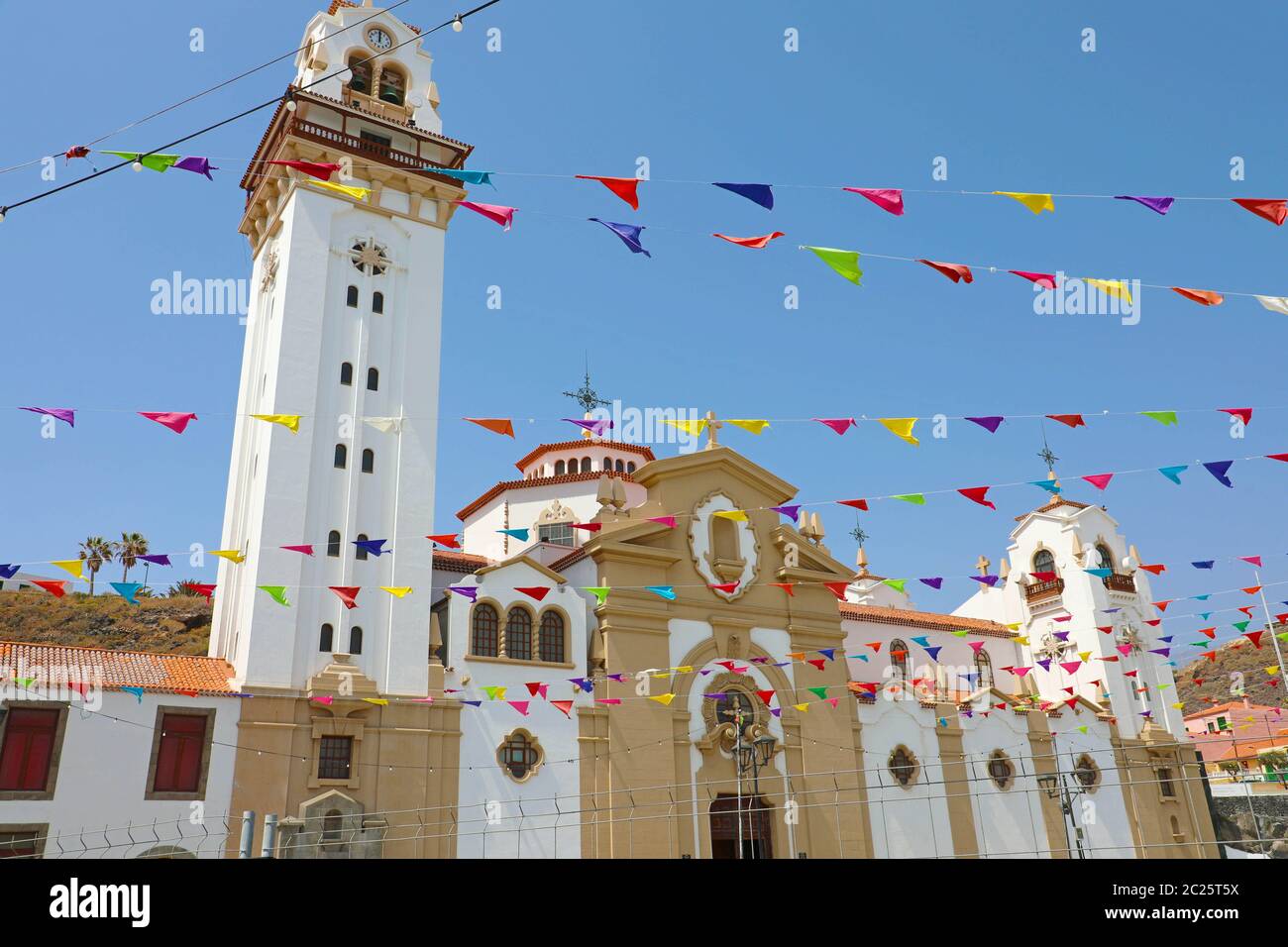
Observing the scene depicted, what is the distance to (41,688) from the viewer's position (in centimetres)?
2205

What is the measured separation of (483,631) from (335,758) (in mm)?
5664

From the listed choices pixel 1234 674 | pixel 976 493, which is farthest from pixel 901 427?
pixel 1234 674

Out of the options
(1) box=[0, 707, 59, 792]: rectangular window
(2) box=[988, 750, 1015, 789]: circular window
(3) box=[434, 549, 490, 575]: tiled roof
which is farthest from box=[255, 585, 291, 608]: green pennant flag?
(2) box=[988, 750, 1015, 789]: circular window

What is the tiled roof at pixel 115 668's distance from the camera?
2273 cm

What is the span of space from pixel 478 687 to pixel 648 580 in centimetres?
698

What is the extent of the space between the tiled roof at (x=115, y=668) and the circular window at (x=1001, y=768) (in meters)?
27.6

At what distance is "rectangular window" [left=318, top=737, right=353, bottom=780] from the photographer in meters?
24.5

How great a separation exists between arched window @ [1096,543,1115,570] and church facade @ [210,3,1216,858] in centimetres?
785

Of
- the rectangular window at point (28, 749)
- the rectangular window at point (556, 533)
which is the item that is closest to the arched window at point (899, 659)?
the rectangular window at point (556, 533)

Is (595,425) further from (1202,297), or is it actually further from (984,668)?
(984,668)

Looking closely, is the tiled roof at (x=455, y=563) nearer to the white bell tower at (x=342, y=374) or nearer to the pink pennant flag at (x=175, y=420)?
the white bell tower at (x=342, y=374)

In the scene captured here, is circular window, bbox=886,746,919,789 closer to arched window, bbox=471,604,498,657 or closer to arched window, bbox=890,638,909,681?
arched window, bbox=890,638,909,681
